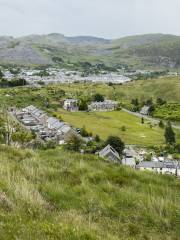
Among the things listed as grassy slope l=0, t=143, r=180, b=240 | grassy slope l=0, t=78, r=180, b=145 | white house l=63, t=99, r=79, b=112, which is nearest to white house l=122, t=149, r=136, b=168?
grassy slope l=0, t=78, r=180, b=145

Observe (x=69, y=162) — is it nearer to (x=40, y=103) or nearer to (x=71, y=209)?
(x=71, y=209)

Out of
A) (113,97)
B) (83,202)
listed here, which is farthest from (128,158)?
(113,97)

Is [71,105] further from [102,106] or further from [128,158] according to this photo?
[128,158]

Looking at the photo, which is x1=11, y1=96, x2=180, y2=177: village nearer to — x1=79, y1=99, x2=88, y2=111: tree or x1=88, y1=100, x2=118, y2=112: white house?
x1=88, y1=100, x2=118, y2=112: white house

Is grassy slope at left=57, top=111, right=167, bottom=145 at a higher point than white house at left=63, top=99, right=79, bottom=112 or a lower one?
lower

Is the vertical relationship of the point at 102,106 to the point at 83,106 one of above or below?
below

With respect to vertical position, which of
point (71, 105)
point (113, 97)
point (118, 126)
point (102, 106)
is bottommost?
point (118, 126)

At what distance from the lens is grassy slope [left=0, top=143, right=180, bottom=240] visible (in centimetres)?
598

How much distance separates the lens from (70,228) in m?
5.83

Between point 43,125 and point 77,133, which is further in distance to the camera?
point 43,125

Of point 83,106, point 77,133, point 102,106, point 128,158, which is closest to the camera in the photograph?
point 128,158

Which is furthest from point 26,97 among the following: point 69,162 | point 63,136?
point 69,162

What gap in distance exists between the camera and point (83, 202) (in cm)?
801

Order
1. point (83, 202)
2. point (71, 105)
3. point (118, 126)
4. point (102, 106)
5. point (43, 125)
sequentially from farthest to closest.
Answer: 1. point (102, 106)
2. point (71, 105)
3. point (118, 126)
4. point (43, 125)
5. point (83, 202)
